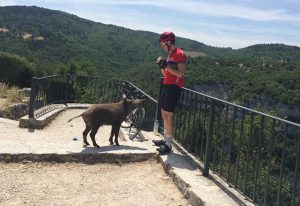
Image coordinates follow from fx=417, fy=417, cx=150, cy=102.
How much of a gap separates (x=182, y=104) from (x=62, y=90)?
6.98 metres

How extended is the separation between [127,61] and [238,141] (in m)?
132

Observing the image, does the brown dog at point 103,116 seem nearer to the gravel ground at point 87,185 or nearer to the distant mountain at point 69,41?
the gravel ground at point 87,185

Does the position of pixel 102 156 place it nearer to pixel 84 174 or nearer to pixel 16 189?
pixel 84 174

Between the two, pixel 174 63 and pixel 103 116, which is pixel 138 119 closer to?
pixel 103 116

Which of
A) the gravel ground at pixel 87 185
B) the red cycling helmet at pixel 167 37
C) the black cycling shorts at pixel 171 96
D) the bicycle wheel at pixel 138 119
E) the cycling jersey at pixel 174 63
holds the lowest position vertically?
the gravel ground at pixel 87 185

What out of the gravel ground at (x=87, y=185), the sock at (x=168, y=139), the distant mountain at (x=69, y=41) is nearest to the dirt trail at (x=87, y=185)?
the gravel ground at (x=87, y=185)

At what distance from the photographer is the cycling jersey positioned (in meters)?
6.19

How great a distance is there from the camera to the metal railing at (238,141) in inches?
161

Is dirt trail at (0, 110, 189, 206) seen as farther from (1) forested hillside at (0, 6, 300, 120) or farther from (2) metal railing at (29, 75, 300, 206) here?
(1) forested hillside at (0, 6, 300, 120)

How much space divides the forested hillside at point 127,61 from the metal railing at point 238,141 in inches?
760

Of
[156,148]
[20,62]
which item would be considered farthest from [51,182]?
[20,62]

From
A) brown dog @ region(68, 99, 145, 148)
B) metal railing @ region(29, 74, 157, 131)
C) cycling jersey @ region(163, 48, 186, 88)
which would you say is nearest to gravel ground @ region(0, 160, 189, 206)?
brown dog @ region(68, 99, 145, 148)

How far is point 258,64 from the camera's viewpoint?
94.9m

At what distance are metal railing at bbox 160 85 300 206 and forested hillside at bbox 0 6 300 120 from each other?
19.3 m
